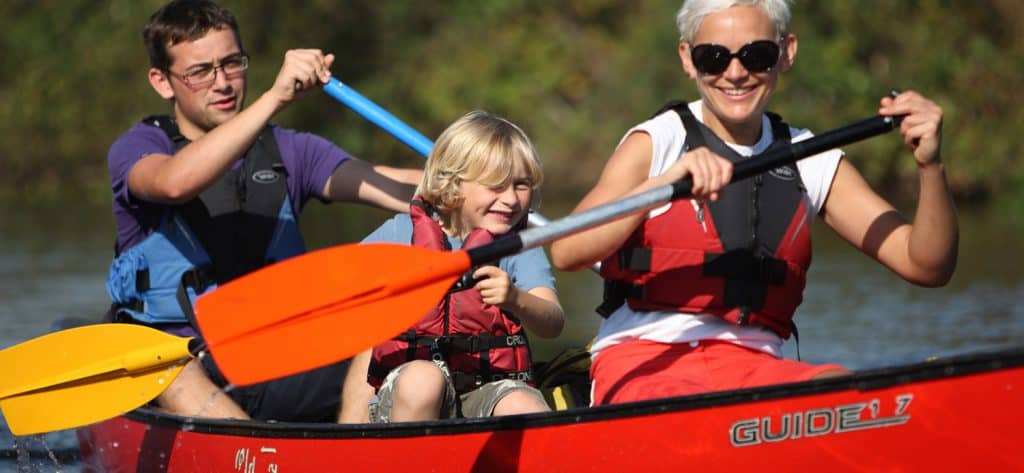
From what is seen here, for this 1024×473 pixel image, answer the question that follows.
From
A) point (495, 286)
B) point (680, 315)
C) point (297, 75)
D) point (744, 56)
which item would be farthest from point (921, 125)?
point (297, 75)

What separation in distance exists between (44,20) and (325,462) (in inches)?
570

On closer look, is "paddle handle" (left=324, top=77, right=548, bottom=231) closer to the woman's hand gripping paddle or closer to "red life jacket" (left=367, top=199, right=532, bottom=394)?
"red life jacket" (left=367, top=199, right=532, bottom=394)

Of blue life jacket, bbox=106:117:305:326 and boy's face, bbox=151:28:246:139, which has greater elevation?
boy's face, bbox=151:28:246:139

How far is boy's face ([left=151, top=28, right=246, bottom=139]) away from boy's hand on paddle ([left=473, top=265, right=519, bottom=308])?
57.3 inches

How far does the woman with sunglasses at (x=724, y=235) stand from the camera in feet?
10.6

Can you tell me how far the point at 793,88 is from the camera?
506 inches

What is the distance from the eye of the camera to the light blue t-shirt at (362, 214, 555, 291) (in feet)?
12.1

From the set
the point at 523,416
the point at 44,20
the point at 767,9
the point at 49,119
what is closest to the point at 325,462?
the point at 523,416

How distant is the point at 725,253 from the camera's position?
3330mm

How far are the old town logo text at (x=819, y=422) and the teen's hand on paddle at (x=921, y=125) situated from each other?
22.4 inches

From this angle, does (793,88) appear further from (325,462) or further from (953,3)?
(325,462)

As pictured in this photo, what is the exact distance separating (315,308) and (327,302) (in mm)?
31

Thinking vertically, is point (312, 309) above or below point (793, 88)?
below

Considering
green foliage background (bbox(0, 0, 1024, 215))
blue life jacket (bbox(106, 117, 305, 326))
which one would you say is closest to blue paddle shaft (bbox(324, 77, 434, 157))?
blue life jacket (bbox(106, 117, 305, 326))
